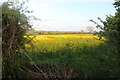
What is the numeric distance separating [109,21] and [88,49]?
11.6 ft

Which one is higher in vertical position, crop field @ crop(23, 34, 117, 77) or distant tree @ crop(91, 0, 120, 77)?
distant tree @ crop(91, 0, 120, 77)

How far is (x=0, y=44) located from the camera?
421 centimetres

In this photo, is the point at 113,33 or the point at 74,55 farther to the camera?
the point at 74,55

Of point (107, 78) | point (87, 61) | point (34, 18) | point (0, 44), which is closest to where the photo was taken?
point (0, 44)

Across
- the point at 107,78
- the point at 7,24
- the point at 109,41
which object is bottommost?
the point at 107,78

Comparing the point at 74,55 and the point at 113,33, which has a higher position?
the point at 113,33

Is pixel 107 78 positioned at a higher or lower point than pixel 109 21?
lower

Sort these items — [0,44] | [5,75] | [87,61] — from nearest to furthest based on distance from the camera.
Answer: [0,44] → [5,75] → [87,61]

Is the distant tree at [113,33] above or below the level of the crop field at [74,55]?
above

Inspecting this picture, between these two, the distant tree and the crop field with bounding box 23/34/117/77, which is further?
the crop field with bounding box 23/34/117/77

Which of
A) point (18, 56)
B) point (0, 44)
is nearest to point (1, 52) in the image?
point (0, 44)

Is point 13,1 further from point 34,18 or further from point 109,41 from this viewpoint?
point 109,41

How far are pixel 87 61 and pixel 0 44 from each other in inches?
132

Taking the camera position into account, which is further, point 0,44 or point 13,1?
point 13,1
